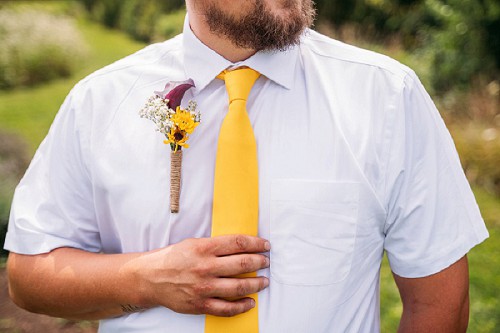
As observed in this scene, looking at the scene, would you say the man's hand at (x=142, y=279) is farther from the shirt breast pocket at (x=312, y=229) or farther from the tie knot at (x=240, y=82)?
the tie knot at (x=240, y=82)

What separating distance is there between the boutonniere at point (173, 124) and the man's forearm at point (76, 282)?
24 centimetres


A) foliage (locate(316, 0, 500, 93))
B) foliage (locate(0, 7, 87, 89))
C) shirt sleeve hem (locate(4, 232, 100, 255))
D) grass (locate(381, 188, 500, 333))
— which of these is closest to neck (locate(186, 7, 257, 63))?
shirt sleeve hem (locate(4, 232, 100, 255))

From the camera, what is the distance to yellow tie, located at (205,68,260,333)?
170 cm

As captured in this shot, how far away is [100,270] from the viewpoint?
1.82 metres

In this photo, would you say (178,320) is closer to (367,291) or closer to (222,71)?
(367,291)

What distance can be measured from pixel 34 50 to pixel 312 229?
361 inches

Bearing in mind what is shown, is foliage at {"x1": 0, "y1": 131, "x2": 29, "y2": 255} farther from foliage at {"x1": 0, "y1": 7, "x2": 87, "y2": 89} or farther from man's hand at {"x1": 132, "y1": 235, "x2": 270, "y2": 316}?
man's hand at {"x1": 132, "y1": 235, "x2": 270, "y2": 316}

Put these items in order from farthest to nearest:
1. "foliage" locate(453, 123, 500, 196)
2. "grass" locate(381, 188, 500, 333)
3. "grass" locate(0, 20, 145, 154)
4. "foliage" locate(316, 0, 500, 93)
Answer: "grass" locate(0, 20, 145, 154), "foliage" locate(316, 0, 500, 93), "foliage" locate(453, 123, 500, 196), "grass" locate(381, 188, 500, 333)

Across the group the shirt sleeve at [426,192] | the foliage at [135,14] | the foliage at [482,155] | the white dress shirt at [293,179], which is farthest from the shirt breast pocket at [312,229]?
the foliage at [135,14]

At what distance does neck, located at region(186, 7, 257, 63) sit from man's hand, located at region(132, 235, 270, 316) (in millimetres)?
535

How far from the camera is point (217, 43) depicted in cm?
186

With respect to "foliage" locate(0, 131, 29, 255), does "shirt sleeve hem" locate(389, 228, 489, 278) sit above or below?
above

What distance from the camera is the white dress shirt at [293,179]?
1700 mm

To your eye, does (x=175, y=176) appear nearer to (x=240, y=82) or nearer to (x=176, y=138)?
(x=176, y=138)
